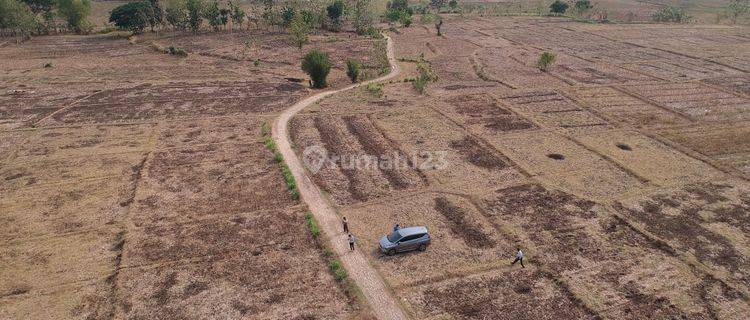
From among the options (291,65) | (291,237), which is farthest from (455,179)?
(291,65)

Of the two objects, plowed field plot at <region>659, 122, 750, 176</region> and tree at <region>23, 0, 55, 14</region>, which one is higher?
tree at <region>23, 0, 55, 14</region>

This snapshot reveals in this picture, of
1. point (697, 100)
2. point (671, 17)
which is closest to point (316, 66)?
point (697, 100)

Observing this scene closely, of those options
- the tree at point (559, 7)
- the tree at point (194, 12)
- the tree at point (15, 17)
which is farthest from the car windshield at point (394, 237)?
the tree at point (559, 7)

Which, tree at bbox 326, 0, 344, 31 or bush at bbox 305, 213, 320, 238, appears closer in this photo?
bush at bbox 305, 213, 320, 238

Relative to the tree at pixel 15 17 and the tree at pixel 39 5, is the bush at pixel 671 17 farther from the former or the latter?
the tree at pixel 39 5

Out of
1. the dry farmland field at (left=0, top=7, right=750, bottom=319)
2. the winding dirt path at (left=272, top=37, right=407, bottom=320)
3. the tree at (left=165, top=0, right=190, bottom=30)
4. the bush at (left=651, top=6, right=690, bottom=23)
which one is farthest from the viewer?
the bush at (left=651, top=6, right=690, bottom=23)

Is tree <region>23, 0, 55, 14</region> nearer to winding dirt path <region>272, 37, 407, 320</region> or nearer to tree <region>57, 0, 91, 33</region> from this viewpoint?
tree <region>57, 0, 91, 33</region>

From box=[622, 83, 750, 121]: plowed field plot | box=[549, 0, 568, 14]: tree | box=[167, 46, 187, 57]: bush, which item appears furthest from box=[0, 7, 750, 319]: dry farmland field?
box=[549, 0, 568, 14]: tree
